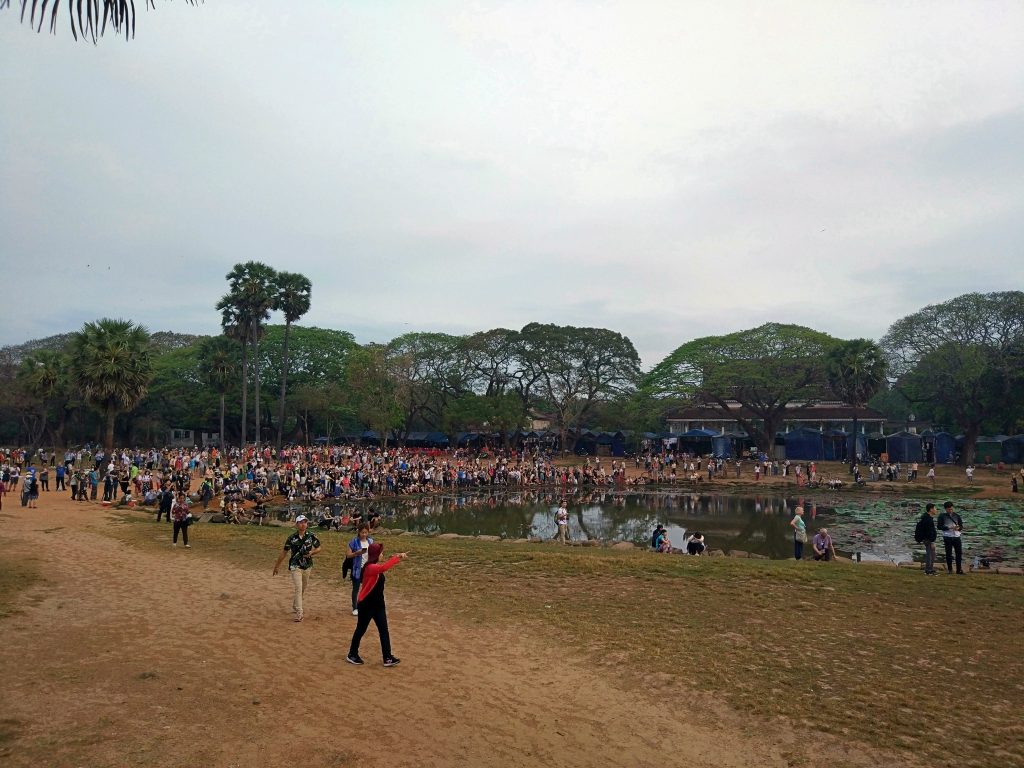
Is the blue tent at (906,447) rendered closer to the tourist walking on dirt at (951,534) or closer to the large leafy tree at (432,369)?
the large leafy tree at (432,369)

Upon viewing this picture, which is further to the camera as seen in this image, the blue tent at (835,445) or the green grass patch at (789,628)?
the blue tent at (835,445)

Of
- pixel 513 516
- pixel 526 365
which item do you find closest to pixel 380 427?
pixel 526 365

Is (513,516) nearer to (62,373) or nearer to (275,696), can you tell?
(275,696)

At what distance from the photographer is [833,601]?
34.6ft

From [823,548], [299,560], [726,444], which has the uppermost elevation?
[726,444]

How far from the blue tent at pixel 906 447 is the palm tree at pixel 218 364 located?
4778cm

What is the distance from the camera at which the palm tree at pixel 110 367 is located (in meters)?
31.7

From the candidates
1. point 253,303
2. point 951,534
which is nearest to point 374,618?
point 951,534

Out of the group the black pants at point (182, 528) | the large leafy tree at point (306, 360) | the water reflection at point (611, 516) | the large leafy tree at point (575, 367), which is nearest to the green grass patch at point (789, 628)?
the black pants at point (182, 528)

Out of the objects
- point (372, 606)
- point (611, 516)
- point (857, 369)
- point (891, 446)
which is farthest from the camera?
point (891, 446)

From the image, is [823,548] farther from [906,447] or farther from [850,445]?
[850,445]

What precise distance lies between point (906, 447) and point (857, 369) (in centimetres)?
938

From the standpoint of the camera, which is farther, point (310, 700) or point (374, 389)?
point (374, 389)

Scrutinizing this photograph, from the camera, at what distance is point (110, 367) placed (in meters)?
31.6
